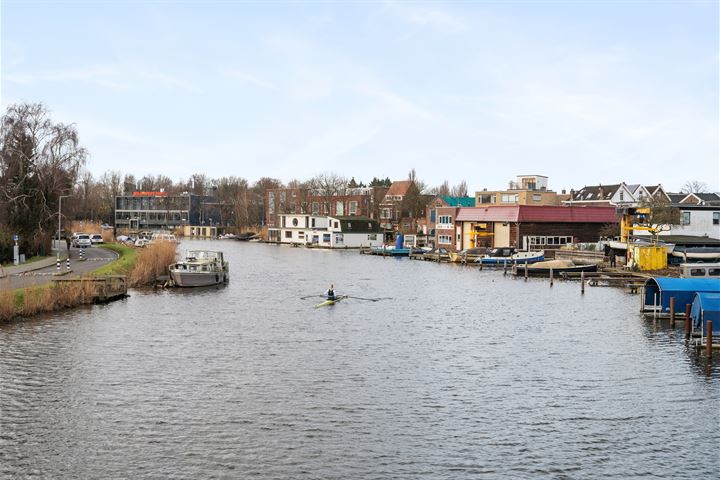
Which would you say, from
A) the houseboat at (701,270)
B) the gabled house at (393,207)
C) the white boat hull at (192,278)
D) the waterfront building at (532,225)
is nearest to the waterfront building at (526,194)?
the waterfront building at (532,225)

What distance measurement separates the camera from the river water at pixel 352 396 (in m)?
20.0

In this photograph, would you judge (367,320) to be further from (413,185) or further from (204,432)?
(413,185)

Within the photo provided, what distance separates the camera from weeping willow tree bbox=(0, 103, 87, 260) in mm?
70125

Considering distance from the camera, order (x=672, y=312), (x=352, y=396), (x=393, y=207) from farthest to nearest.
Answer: (x=393, y=207) → (x=672, y=312) → (x=352, y=396)

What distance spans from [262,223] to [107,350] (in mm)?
161422

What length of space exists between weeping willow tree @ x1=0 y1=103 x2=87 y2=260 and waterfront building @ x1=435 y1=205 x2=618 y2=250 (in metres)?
53.3

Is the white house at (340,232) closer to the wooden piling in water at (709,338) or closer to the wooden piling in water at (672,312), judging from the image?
the wooden piling in water at (672,312)

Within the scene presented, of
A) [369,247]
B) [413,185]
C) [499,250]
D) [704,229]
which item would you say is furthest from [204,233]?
[704,229]

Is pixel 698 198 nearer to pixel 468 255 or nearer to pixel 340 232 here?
pixel 468 255

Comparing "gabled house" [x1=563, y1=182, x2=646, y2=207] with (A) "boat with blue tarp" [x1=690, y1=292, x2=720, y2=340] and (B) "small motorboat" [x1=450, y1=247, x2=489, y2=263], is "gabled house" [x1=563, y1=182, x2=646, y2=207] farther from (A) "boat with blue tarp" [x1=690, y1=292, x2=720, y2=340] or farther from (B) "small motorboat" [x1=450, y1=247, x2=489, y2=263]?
(A) "boat with blue tarp" [x1=690, y1=292, x2=720, y2=340]

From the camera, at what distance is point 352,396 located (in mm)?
26188

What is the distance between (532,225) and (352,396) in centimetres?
7093

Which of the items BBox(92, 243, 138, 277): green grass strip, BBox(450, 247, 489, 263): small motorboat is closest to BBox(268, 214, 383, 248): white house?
BBox(450, 247, 489, 263): small motorboat

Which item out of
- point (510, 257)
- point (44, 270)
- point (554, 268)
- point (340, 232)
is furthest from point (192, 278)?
point (340, 232)
